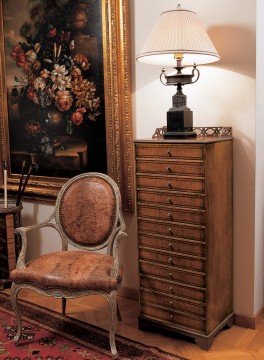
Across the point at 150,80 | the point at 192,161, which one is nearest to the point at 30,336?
the point at 192,161

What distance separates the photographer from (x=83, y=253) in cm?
284

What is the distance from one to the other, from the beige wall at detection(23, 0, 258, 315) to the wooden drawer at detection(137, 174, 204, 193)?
1.37 ft

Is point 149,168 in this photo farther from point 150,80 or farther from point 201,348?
point 201,348

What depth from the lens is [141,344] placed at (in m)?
2.60

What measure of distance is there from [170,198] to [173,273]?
0.44m

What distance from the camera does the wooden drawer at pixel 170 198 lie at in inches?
95.9

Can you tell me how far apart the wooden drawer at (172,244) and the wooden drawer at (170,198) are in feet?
0.70

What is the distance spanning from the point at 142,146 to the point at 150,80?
0.60 metres

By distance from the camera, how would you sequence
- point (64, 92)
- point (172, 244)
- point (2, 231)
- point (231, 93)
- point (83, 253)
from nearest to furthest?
1. point (172, 244)
2. point (231, 93)
3. point (83, 253)
4. point (64, 92)
5. point (2, 231)

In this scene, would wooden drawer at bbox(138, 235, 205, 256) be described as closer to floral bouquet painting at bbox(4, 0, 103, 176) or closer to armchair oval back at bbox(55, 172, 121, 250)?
armchair oval back at bbox(55, 172, 121, 250)

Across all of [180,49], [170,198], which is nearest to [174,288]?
[170,198]

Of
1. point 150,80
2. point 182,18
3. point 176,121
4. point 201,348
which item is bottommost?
point 201,348

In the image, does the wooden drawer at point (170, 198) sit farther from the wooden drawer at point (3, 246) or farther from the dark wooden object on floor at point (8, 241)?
the wooden drawer at point (3, 246)

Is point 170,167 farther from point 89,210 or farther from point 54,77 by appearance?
point 54,77
